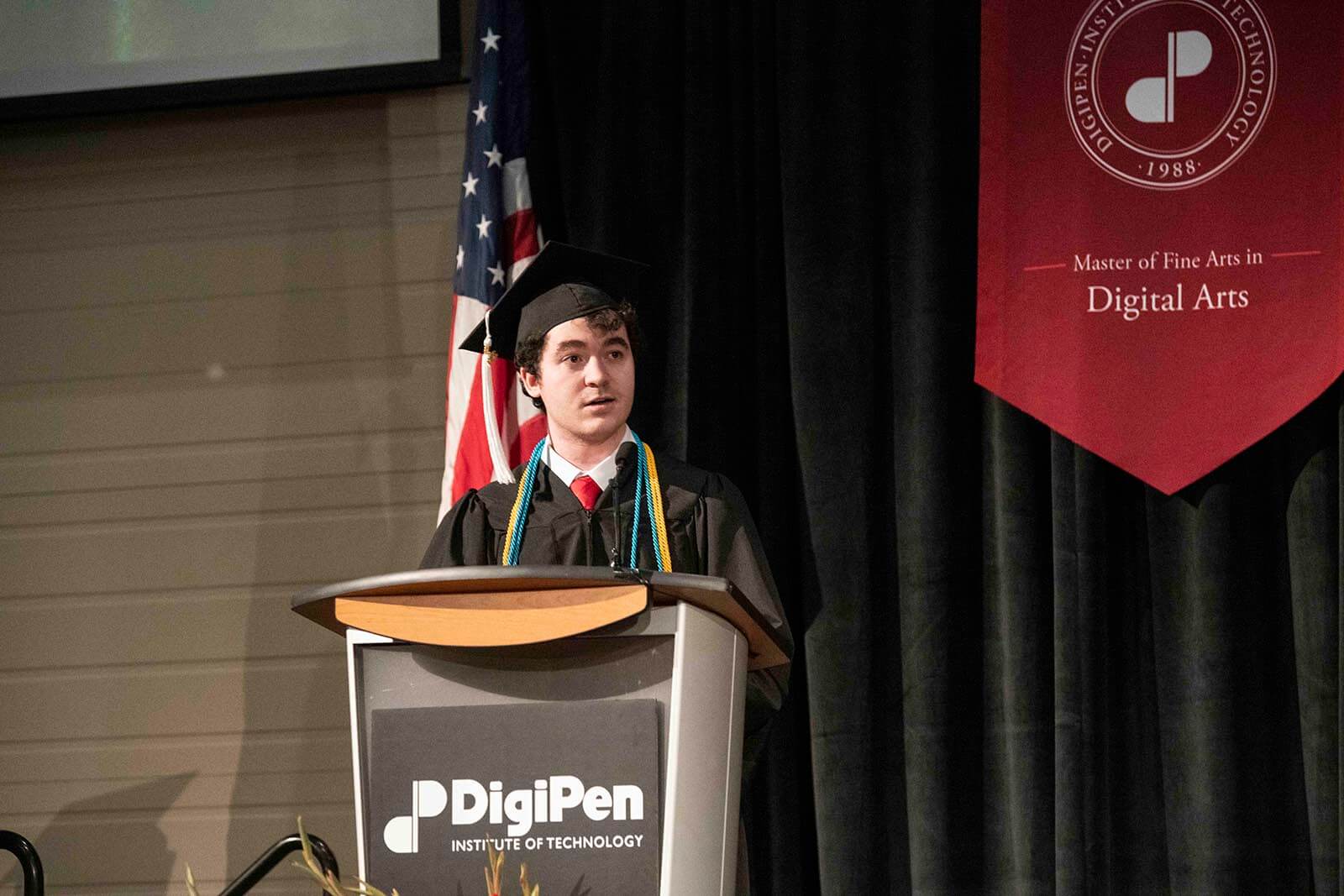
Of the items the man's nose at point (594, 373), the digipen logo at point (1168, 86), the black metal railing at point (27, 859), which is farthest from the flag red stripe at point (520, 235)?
the black metal railing at point (27, 859)

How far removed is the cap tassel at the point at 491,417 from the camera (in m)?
2.67

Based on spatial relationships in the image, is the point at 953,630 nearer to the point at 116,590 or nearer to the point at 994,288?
the point at 994,288

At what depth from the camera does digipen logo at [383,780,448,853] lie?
6.14 ft

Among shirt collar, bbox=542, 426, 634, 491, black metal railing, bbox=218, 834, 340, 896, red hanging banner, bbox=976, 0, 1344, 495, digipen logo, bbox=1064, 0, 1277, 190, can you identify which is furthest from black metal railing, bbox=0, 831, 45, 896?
digipen logo, bbox=1064, 0, 1277, 190

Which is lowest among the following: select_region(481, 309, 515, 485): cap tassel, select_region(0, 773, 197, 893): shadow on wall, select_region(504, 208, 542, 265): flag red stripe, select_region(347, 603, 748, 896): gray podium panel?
select_region(0, 773, 197, 893): shadow on wall

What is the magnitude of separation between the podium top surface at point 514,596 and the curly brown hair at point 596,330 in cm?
78

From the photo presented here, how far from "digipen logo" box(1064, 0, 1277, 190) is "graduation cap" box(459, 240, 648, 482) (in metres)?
1.11

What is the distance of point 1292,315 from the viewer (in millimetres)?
3027

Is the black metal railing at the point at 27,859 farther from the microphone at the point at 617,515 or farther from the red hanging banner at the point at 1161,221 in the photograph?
the red hanging banner at the point at 1161,221

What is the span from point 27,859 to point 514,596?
5.48 ft

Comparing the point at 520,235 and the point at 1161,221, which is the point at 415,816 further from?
the point at 1161,221

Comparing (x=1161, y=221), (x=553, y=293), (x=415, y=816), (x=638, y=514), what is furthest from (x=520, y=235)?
(x=415, y=816)

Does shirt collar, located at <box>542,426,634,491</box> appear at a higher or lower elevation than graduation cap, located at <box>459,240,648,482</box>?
lower

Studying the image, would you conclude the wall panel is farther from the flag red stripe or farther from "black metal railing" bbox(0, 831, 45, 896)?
"black metal railing" bbox(0, 831, 45, 896)
